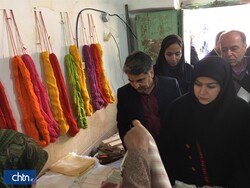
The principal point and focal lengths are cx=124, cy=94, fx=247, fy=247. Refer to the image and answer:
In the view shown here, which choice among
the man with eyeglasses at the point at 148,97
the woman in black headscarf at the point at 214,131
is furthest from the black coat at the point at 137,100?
the woman in black headscarf at the point at 214,131

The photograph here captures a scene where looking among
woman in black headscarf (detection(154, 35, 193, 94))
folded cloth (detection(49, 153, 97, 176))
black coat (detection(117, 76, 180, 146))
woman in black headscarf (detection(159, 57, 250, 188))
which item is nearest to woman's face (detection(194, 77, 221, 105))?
woman in black headscarf (detection(159, 57, 250, 188))

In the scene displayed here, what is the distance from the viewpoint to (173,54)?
2.23 meters

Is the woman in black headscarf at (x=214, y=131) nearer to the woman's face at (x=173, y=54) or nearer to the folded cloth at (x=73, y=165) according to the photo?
the folded cloth at (x=73, y=165)

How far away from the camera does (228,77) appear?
4.23 ft

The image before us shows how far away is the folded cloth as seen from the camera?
1804mm

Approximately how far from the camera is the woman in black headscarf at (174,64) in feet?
7.34

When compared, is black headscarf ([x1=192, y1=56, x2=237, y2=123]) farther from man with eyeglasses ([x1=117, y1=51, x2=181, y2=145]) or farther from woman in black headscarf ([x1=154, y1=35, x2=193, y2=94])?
woman in black headscarf ([x1=154, y1=35, x2=193, y2=94])

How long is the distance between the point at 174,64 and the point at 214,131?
1.08m

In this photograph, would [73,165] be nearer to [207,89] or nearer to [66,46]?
[66,46]

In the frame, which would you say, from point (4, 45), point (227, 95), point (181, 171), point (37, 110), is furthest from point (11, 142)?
point (227, 95)

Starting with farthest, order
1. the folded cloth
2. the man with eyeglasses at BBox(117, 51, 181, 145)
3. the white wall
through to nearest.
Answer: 1. the folded cloth
2. the man with eyeglasses at BBox(117, 51, 181, 145)
3. the white wall

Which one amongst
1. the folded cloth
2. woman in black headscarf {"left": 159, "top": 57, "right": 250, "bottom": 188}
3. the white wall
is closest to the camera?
woman in black headscarf {"left": 159, "top": 57, "right": 250, "bottom": 188}

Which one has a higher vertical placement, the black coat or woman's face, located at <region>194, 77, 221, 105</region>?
woman's face, located at <region>194, 77, 221, 105</region>

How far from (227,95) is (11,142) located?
3.37 feet
